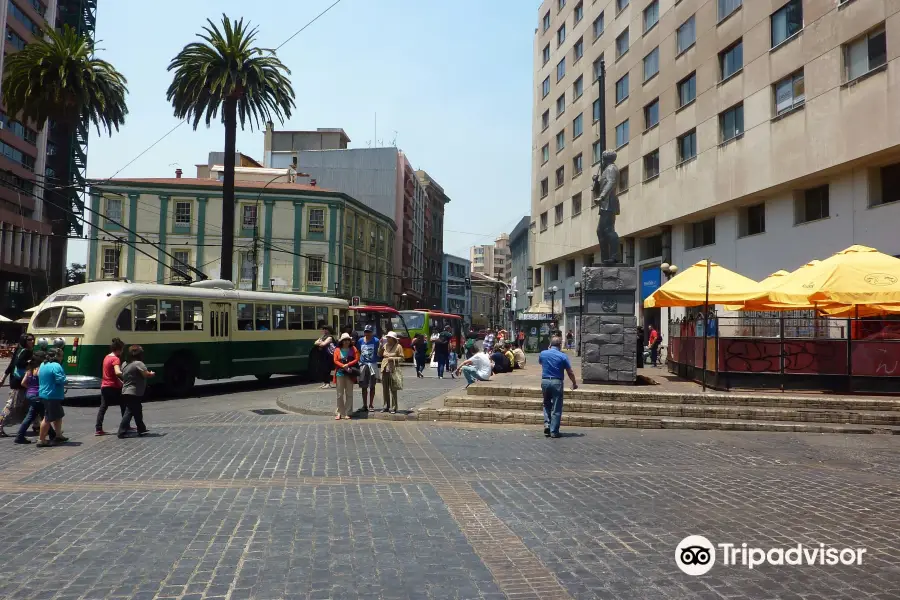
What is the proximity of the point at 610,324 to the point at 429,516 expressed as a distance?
10490 millimetres

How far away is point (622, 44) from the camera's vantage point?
131ft

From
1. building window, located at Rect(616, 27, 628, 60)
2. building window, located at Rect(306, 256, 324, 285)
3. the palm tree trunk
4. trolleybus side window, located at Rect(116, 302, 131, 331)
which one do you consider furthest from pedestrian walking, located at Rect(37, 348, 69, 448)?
building window, located at Rect(306, 256, 324, 285)

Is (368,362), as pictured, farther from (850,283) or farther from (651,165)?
(651,165)

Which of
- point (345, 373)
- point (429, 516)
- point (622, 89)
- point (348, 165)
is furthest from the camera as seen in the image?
point (348, 165)

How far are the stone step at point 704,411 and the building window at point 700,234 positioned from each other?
60.8ft

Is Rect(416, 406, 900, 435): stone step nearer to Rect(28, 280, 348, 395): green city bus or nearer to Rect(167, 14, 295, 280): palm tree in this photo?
Rect(28, 280, 348, 395): green city bus

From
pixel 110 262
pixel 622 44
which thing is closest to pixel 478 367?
pixel 622 44

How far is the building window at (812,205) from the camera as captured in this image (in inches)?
961

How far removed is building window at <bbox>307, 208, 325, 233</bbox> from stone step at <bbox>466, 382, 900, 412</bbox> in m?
39.8

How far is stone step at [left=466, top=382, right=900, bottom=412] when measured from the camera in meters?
13.8

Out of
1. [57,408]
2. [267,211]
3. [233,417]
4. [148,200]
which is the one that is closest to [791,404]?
[233,417]

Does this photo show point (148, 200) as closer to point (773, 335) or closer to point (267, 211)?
point (267, 211)

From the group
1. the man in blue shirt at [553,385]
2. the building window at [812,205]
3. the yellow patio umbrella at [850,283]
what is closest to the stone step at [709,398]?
the yellow patio umbrella at [850,283]

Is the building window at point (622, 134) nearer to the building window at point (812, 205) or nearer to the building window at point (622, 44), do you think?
the building window at point (622, 44)
